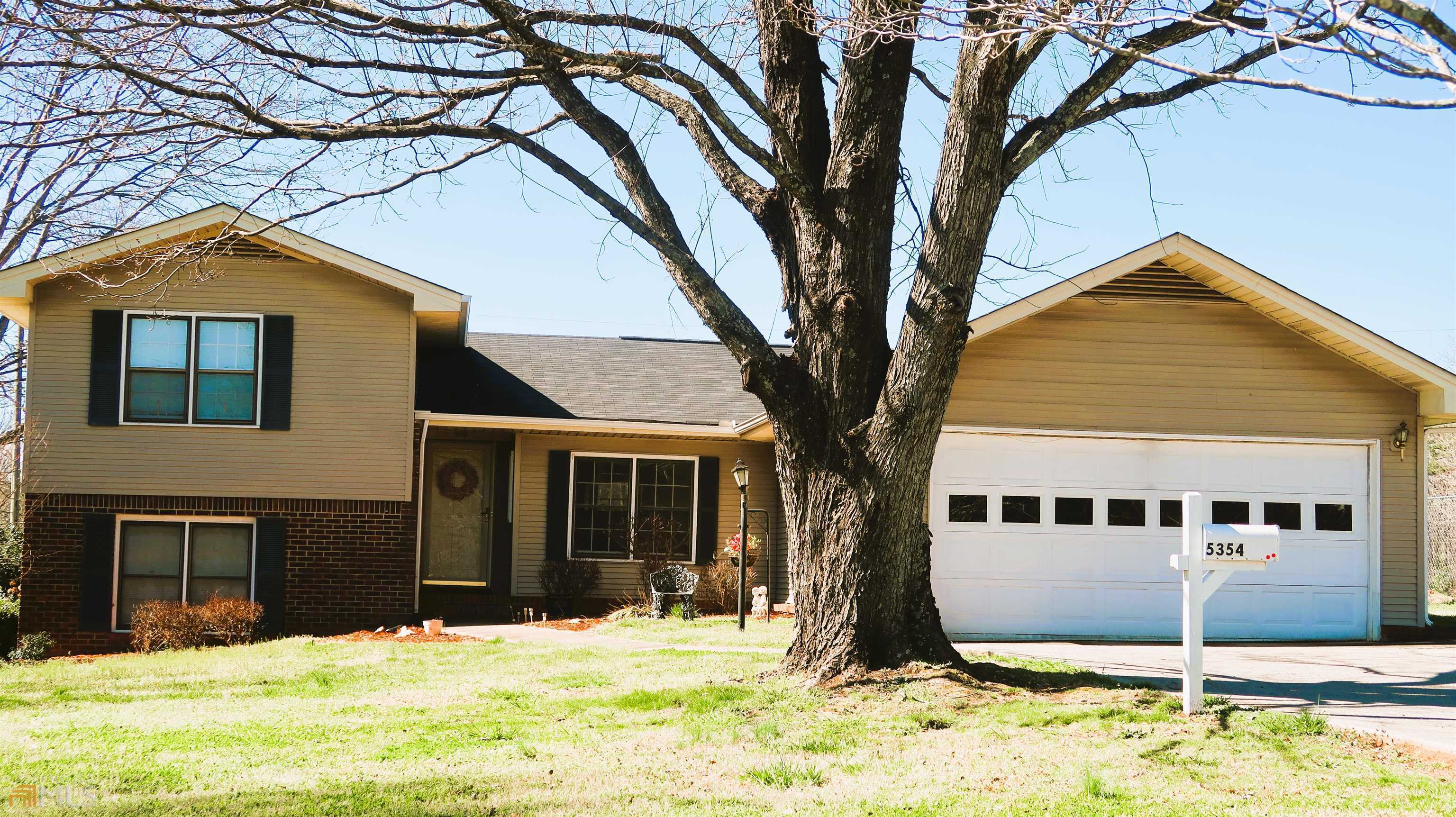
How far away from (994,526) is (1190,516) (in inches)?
234

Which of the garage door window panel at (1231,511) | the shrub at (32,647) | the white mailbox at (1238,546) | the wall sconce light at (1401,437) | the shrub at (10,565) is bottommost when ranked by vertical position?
the shrub at (32,647)

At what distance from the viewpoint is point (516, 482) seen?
1631 centimetres

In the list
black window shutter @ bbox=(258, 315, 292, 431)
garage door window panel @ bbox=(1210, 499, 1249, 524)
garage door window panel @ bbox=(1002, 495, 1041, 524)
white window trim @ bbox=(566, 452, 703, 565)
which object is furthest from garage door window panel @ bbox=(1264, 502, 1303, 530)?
black window shutter @ bbox=(258, 315, 292, 431)

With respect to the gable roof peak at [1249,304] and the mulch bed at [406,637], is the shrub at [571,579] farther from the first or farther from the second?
the gable roof peak at [1249,304]

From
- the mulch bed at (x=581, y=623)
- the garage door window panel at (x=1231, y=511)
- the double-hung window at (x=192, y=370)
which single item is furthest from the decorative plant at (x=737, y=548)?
the double-hung window at (x=192, y=370)

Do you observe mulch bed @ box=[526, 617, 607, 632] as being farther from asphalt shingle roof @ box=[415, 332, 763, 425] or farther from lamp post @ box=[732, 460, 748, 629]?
asphalt shingle roof @ box=[415, 332, 763, 425]

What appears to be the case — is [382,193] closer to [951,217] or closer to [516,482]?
[951,217]

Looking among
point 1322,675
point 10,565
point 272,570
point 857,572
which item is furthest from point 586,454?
point 1322,675

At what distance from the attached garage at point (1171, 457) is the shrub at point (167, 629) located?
8.32 meters

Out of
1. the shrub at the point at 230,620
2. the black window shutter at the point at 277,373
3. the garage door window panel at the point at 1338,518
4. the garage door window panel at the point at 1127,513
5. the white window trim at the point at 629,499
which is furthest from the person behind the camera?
the white window trim at the point at 629,499

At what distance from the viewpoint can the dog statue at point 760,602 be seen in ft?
49.5

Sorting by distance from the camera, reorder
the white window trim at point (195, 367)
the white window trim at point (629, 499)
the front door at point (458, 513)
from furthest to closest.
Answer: the front door at point (458, 513)
the white window trim at point (629, 499)
the white window trim at point (195, 367)

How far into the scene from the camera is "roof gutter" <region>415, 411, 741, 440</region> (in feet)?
50.4

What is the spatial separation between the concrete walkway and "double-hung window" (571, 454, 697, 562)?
208 centimetres
